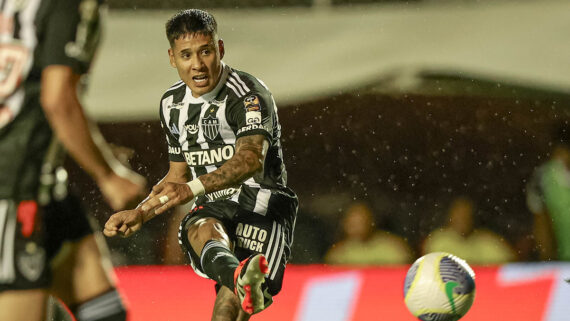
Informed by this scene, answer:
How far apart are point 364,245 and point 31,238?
12.3ft

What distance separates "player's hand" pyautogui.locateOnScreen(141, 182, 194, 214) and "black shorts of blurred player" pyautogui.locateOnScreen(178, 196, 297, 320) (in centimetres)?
44

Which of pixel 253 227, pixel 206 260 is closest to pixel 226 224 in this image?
pixel 253 227

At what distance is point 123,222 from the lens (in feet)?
8.80

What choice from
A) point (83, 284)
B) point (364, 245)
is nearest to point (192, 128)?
point (83, 284)

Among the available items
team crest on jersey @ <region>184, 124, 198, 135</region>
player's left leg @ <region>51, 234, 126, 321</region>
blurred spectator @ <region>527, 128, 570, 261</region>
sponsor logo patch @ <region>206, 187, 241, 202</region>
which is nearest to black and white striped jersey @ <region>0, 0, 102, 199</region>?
player's left leg @ <region>51, 234, 126, 321</region>

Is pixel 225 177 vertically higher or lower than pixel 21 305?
higher

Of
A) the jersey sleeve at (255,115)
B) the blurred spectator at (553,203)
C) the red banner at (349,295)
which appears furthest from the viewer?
the blurred spectator at (553,203)

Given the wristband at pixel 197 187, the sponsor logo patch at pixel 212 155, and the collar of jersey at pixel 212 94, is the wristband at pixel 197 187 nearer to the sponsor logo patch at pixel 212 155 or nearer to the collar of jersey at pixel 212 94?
the sponsor logo patch at pixel 212 155

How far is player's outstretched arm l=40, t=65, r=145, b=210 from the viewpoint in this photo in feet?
8.18

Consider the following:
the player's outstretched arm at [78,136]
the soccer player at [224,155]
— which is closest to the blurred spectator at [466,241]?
the soccer player at [224,155]

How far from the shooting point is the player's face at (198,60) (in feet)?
11.2

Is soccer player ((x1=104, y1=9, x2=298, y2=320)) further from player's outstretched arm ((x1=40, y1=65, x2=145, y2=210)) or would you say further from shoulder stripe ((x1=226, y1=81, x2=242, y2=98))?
player's outstretched arm ((x1=40, y1=65, x2=145, y2=210))

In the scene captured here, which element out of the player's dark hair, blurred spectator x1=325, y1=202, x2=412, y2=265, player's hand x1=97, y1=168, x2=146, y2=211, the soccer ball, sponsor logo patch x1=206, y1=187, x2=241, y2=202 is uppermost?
the player's dark hair

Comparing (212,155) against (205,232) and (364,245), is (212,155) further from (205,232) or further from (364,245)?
(364,245)
